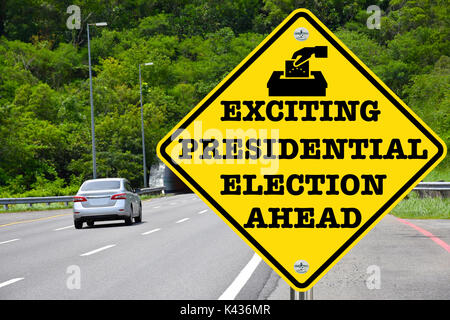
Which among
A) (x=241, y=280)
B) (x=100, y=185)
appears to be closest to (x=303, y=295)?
(x=241, y=280)

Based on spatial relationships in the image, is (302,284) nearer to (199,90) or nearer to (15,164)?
(15,164)

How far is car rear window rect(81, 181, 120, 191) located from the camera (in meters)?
19.8

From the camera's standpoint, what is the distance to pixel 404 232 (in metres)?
15.3

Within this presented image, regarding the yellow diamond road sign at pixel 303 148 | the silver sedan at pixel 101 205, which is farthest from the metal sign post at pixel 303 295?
the silver sedan at pixel 101 205

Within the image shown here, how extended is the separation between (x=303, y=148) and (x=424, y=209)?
18.3 metres

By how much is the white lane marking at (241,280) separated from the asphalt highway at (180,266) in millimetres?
13

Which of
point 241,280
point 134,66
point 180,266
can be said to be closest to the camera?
point 241,280

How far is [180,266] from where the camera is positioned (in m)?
10.5

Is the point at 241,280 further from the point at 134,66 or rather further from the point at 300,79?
the point at 134,66

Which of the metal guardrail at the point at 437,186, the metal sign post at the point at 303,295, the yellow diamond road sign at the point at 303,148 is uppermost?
the yellow diamond road sign at the point at 303,148

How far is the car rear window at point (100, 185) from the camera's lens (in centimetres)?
1981

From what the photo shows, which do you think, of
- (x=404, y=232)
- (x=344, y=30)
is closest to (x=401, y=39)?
(x=344, y=30)

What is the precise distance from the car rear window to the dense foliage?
69.1 feet

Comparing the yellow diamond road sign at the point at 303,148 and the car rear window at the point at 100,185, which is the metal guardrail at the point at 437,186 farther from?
the yellow diamond road sign at the point at 303,148
